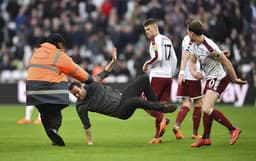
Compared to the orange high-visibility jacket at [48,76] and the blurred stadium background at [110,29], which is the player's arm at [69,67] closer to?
the orange high-visibility jacket at [48,76]

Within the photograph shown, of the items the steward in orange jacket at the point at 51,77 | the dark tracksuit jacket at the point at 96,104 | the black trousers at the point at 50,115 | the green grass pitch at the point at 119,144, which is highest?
the steward in orange jacket at the point at 51,77

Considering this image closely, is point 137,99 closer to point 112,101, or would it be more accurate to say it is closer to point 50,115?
point 112,101

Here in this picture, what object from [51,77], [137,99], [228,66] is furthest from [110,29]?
[228,66]

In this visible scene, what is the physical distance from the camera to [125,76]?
27.2m

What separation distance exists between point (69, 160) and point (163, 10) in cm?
1782

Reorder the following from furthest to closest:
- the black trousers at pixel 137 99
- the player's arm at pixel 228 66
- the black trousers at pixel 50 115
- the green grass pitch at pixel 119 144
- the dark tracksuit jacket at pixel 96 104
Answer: the black trousers at pixel 50 115
the dark tracksuit jacket at pixel 96 104
the black trousers at pixel 137 99
the player's arm at pixel 228 66
the green grass pitch at pixel 119 144

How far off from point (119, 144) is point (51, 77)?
1789 millimetres

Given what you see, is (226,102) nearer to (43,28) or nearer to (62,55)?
(43,28)

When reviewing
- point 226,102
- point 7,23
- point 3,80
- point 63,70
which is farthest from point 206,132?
point 7,23

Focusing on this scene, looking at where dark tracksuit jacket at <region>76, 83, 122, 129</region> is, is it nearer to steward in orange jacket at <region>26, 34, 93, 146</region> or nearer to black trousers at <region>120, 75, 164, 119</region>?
black trousers at <region>120, 75, 164, 119</region>

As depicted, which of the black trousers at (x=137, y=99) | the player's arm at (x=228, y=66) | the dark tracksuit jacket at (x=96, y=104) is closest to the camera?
the player's arm at (x=228, y=66)

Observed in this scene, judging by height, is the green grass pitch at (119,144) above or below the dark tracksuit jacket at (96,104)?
below

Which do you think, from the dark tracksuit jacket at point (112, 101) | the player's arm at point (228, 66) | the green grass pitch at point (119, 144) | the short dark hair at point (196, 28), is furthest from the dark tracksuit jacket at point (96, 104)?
the player's arm at point (228, 66)

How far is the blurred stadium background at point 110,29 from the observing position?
88.5 ft
